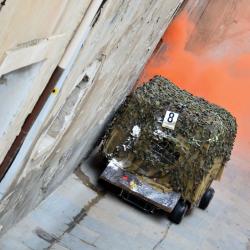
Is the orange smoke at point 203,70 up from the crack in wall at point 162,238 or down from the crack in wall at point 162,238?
up

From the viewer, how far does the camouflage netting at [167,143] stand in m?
12.7

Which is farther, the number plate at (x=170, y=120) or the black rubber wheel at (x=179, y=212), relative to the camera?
the black rubber wheel at (x=179, y=212)

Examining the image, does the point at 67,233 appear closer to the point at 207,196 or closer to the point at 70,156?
the point at 70,156

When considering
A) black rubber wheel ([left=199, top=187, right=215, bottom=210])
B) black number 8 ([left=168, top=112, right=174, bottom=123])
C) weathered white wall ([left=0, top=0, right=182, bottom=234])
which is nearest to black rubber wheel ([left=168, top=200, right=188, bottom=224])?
black rubber wheel ([left=199, top=187, right=215, bottom=210])

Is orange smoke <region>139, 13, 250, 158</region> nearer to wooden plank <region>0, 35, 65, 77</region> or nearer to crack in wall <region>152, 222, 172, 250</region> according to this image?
crack in wall <region>152, 222, 172, 250</region>

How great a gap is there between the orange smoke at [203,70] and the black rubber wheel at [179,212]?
34.6 feet

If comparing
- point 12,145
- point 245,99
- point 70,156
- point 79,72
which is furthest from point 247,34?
point 12,145

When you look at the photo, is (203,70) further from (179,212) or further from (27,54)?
(27,54)

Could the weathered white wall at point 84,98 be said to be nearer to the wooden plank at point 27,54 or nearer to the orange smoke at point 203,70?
the wooden plank at point 27,54

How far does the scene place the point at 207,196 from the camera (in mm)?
14312

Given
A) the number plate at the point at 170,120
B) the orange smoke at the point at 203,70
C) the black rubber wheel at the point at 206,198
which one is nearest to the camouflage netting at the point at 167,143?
the number plate at the point at 170,120

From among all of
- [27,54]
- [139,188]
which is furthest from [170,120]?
[27,54]

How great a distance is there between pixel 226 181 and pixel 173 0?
7.15 meters

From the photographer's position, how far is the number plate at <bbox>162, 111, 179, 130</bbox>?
12.7m
